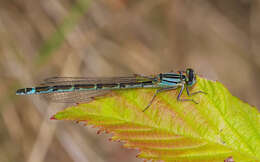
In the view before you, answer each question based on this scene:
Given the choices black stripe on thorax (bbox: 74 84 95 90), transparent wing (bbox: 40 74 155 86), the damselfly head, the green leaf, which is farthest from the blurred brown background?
the green leaf

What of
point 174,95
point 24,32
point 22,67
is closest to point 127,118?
point 174,95

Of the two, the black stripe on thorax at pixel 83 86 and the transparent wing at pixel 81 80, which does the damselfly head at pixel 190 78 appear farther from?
the black stripe on thorax at pixel 83 86

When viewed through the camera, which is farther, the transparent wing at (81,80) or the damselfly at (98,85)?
the transparent wing at (81,80)

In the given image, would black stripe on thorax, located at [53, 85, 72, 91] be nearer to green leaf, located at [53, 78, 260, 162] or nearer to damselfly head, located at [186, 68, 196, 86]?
green leaf, located at [53, 78, 260, 162]

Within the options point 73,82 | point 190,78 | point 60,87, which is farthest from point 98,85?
point 190,78

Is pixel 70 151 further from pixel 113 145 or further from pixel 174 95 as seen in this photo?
pixel 174 95

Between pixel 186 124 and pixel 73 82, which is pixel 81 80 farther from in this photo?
pixel 186 124

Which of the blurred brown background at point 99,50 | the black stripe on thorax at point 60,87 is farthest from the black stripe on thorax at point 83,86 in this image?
the blurred brown background at point 99,50
